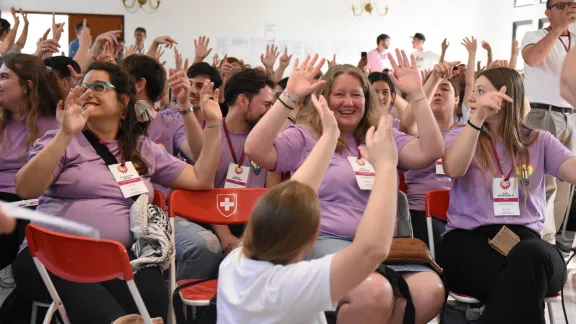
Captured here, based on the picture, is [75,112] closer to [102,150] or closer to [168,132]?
[102,150]

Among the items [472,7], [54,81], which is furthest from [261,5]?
[54,81]

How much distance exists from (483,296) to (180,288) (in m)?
1.27

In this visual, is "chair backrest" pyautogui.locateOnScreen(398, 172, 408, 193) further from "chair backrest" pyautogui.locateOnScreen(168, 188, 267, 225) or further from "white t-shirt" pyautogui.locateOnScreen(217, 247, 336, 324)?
"white t-shirt" pyautogui.locateOnScreen(217, 247, 336, 324)

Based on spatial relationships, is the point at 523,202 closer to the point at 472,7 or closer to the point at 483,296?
the point at 483,296

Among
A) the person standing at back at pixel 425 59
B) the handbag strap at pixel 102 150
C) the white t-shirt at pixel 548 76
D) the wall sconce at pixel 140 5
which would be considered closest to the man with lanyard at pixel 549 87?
the white t-shirt at pixel 548 76

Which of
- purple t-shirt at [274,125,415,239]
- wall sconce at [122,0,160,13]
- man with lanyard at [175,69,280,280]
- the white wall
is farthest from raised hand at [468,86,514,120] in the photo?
wall sconce at [122,0,160,13]

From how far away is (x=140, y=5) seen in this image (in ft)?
41.4

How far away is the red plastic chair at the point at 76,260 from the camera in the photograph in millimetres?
2188

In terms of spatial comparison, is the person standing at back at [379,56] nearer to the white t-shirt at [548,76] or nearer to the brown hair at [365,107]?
the white t-shirt at [548,76]

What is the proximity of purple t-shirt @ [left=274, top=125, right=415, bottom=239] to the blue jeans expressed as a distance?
0.53 m

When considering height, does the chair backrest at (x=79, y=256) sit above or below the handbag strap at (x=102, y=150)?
below

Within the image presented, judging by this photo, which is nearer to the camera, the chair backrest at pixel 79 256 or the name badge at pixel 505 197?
the chair backrest at pixel 79 256

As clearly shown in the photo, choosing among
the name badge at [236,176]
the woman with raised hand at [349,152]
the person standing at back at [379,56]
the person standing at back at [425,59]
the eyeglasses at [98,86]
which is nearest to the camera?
the woman with raised hand at [349,152]

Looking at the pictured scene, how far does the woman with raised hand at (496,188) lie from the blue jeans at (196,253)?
1072mm
